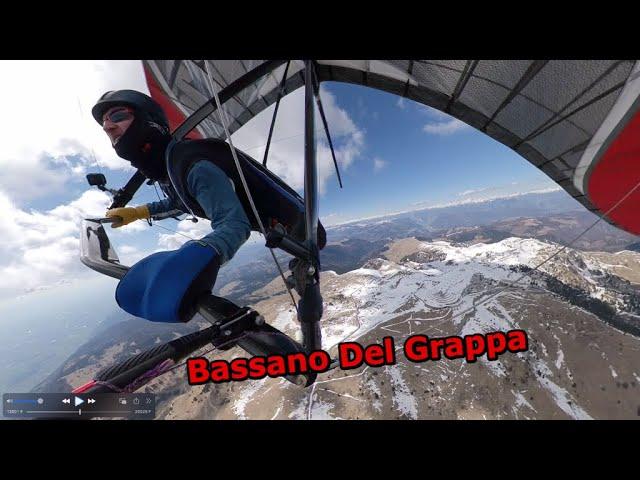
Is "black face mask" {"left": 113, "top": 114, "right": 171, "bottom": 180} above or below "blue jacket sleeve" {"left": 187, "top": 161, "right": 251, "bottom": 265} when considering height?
above

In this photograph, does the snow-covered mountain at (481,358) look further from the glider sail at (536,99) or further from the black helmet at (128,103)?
the black helmet at (128,103)

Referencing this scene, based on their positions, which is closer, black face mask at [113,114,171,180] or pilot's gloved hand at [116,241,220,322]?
pilot's gloved hand at [116,241,220,322]

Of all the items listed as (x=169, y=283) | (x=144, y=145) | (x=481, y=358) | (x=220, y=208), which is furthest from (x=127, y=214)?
(x=481, y=358)

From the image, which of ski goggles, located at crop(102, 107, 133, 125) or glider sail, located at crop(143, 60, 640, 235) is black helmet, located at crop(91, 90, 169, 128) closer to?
ski goggles, located at crop(102, 107, 133, 125)

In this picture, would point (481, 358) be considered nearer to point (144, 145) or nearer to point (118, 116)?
point (144, 145)

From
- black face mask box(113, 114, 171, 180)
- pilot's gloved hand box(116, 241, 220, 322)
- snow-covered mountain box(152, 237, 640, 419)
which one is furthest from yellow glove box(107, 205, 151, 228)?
snow-covered mountain box(152, 237, 640, 419)
